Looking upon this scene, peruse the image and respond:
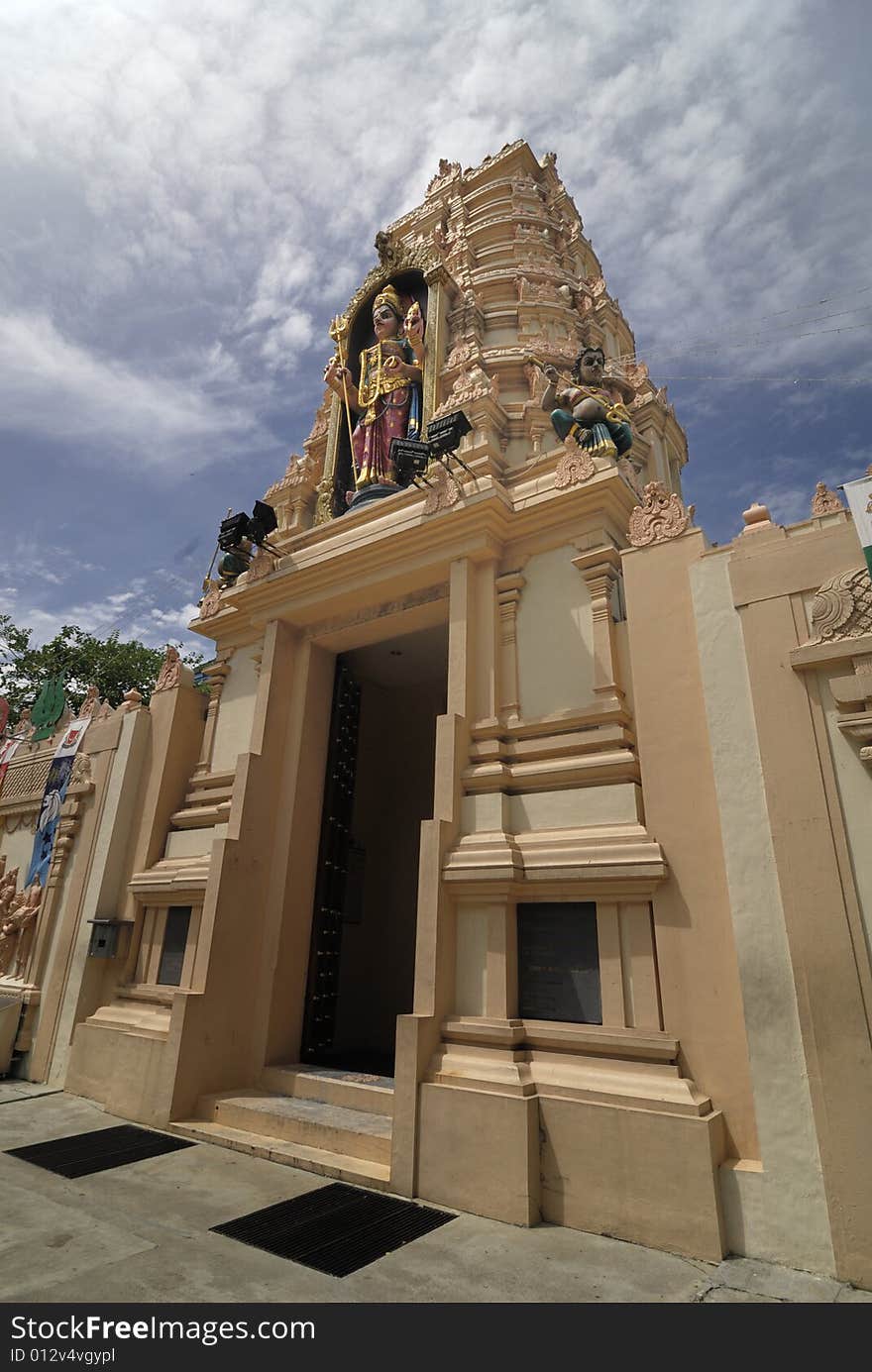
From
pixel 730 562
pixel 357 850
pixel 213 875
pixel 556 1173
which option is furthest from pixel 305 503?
pixel 556 1173

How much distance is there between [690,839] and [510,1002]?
2.25 m

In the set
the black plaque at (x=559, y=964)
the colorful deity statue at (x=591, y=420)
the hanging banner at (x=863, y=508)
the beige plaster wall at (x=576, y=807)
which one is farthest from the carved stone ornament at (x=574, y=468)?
the black plaque at (x=559, y=964)

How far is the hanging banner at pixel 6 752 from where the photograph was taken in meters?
13.9

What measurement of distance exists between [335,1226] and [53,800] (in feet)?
30.8

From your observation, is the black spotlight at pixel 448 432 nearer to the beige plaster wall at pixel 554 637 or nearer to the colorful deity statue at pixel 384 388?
the beige plaster wall at pixel 554 637

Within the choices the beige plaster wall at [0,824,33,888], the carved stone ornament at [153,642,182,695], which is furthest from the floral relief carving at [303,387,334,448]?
the beige plaster wall at [0,824,33,888]

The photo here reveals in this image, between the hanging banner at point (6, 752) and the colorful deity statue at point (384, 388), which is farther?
the hanging banner at point (6, 752)

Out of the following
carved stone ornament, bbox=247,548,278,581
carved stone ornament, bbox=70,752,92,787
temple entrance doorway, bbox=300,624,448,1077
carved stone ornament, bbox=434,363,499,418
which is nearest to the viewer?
temple entrance doorway, bbox=300,624,448,1077

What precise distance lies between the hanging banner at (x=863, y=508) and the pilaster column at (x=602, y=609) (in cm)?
247

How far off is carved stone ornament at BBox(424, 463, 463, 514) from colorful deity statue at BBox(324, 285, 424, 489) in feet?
8.80

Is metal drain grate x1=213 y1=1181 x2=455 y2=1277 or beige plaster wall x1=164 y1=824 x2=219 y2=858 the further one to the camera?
beige plaster wall x1=164 y1=824 x2=219 y2=858

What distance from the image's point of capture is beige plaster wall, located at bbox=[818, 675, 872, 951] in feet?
16.4

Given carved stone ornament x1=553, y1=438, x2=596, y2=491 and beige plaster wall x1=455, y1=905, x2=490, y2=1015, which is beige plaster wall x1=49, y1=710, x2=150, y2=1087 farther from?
carved stone ornament x1=553, y1=438, x2=596, y2=491

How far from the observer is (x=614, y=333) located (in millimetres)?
14867
